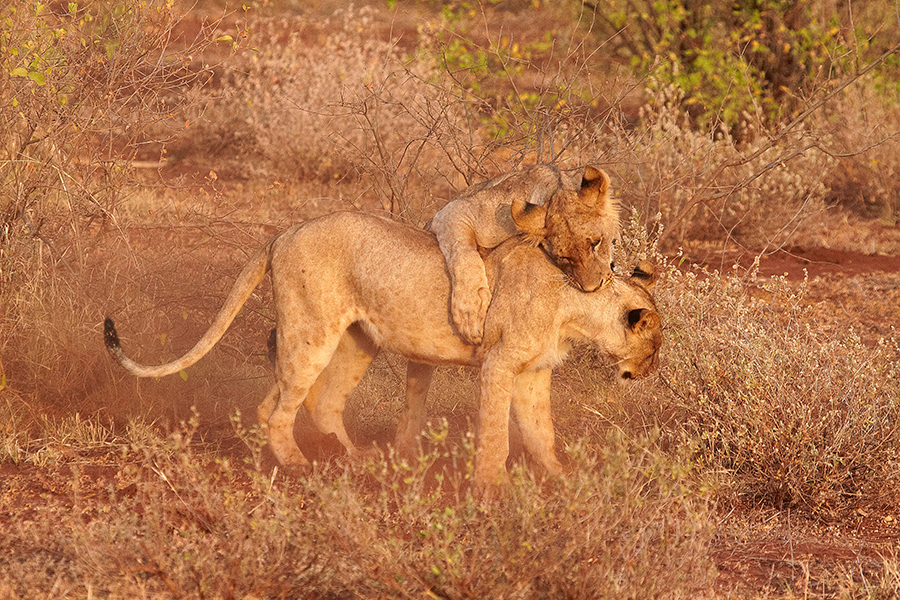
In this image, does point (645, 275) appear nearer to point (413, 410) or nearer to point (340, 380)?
point (413, 410)

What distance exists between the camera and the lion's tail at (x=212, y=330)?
5020 millimetres

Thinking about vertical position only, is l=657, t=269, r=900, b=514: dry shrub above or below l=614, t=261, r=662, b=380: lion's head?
below

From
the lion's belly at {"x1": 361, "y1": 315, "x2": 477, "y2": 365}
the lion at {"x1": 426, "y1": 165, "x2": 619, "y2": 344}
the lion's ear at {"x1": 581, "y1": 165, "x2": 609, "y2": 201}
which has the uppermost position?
the lion's ear at {"x1": 581, "y1": 165, "x2": 609, "y2": 201}

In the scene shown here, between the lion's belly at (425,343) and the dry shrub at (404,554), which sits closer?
the dry shrub at (404,554)

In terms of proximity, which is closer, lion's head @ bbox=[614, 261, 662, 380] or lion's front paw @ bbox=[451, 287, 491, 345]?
lion's front paw @ bbox=[451, 287, 491, 345]

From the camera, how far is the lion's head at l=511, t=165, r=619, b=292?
449cm

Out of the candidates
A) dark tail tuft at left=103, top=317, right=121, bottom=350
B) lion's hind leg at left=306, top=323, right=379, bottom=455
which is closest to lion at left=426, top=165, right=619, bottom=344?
lion's hind leg at left=306, top=323, right=379, bottom=455

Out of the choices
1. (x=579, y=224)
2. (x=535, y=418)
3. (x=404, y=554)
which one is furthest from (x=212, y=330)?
(x=404, y=554)

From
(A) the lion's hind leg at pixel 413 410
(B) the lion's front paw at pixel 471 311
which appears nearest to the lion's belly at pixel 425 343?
(B) the lion's front paw at pixel 471 311

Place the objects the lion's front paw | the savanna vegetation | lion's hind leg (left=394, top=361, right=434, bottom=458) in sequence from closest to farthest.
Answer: the savanna vegetation, the lion's front paw, lion's hind leg (left=394, top=361, right=434, bottom=458)

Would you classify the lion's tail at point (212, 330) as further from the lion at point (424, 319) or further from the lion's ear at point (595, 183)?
the lion's ear at point (595, 183)

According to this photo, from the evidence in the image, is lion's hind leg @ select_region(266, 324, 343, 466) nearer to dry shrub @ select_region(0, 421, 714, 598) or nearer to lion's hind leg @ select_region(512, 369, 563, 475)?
lion's hind leg @ select_region(512, 369, 563, 475)

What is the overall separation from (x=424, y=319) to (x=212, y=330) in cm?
104

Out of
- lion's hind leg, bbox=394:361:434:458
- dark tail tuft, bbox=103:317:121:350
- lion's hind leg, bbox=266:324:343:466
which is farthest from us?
lion's hind leg, bbox=394:361:434:458
